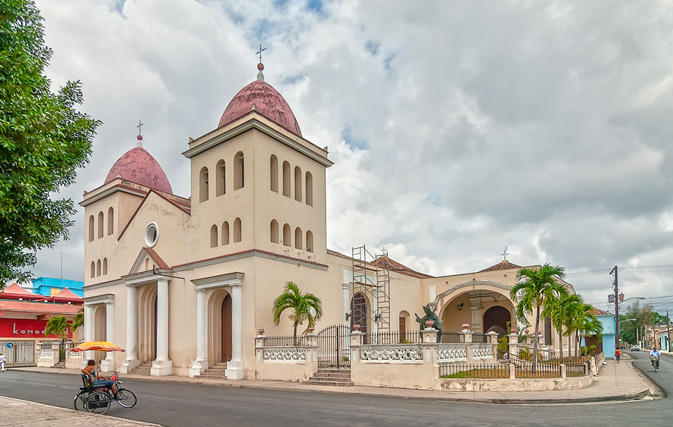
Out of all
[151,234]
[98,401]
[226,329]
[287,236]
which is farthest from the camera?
[151,234]

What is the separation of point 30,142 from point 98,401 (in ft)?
24.2

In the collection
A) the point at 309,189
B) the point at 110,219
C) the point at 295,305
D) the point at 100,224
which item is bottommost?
the point at 295,305

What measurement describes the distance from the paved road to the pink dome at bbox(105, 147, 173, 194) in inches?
715

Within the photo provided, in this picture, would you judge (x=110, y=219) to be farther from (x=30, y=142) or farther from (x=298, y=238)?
(x=30, y=142)

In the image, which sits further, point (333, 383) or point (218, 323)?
point (218, 323)

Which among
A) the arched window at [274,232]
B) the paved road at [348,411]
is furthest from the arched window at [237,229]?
the paved road at [348,411]

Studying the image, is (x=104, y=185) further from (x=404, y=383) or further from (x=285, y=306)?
(x=404, y=383)

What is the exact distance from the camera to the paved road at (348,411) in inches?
448

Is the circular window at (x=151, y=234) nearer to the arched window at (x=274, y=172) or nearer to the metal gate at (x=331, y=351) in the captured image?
the arched window at (x=274, y=172)

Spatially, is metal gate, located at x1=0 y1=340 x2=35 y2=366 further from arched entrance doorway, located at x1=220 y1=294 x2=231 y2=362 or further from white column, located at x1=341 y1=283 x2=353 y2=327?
white column, located at x1=341 y1=283 x2=353 y2=327

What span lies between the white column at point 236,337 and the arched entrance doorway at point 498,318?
18.6 m

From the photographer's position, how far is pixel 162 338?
26625 mm

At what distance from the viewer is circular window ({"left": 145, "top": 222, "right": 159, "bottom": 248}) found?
29.3 metres

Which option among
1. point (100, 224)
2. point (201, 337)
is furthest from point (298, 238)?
point (100, 224)
